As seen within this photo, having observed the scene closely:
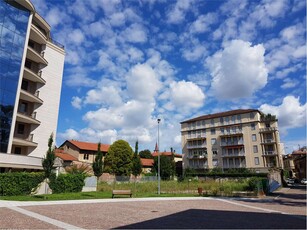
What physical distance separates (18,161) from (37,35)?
17.7 meters


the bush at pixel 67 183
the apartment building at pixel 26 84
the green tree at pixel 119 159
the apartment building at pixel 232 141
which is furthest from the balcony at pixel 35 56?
the apartment building at pixel 232 141

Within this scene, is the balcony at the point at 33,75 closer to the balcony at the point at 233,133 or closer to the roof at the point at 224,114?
the roof at the point at 224,114

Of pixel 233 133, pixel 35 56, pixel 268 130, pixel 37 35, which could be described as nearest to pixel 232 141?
pixel 233 133

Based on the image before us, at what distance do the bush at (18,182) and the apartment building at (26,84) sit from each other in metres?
5.84

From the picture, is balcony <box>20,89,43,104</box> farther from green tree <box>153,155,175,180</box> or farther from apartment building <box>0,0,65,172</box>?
green tree <box>153,155,175,180</box>

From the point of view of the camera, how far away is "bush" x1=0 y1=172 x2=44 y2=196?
20.1 metres

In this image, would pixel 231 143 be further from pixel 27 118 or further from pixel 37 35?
pixel 37 35

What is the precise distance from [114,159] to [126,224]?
154ft

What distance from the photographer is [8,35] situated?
29.8 m

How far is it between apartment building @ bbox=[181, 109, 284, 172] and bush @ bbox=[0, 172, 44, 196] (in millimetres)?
52101

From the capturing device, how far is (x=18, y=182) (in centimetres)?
2100

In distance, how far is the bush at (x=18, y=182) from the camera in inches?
790

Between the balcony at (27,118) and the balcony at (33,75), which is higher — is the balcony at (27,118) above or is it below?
below

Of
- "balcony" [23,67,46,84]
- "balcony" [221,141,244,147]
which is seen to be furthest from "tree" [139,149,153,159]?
"balcony" [23,67,46,84]
